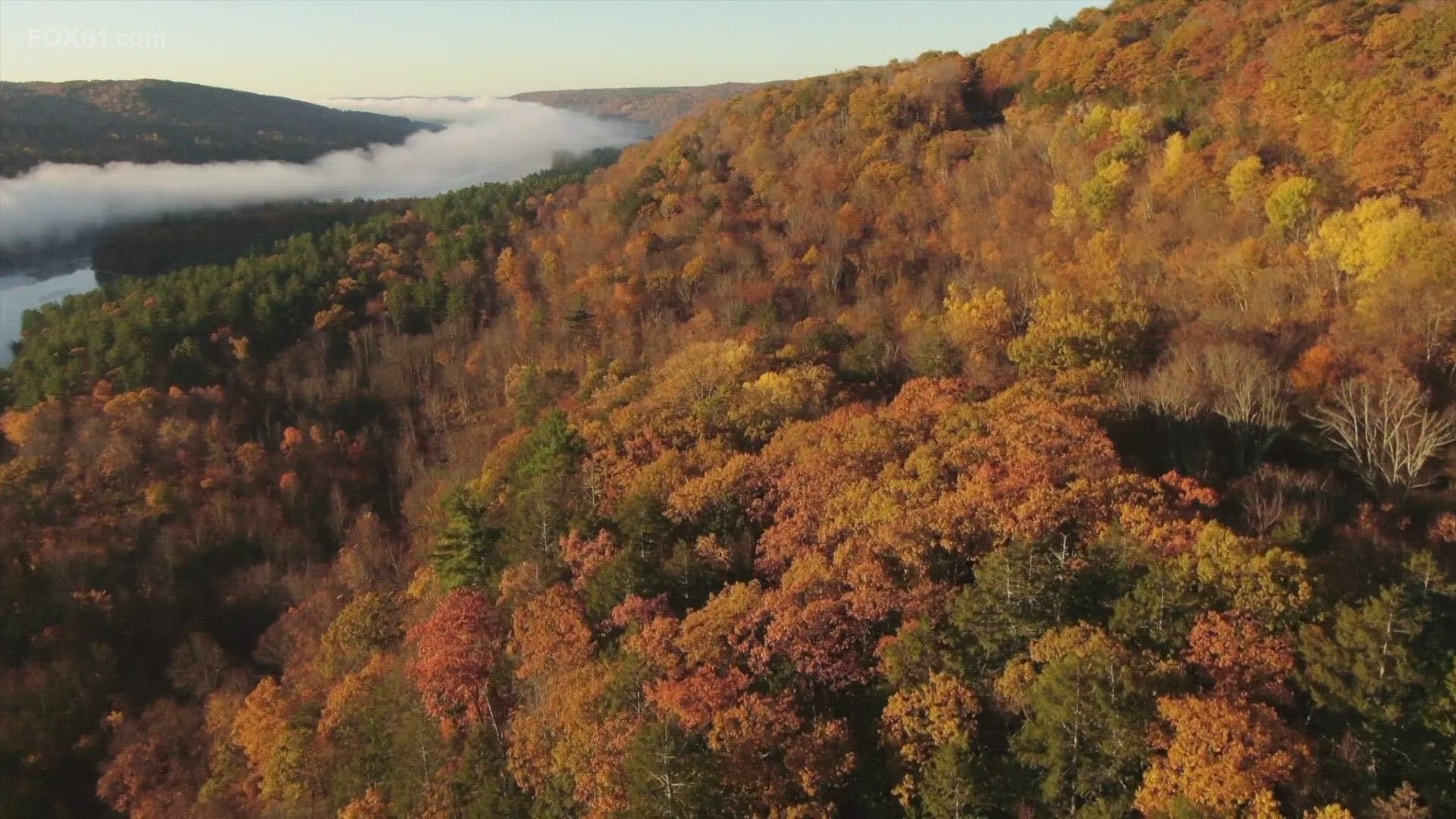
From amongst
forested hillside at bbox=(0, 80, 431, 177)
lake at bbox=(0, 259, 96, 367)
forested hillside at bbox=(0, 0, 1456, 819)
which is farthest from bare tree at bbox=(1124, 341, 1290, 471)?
forested hillside at bbox=(0, 80, 431, 177)

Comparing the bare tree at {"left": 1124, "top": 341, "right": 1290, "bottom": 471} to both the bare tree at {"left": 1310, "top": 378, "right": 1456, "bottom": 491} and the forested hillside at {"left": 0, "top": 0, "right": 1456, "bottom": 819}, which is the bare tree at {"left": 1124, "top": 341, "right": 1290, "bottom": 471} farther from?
the bare tree at {"left": 1310, "top": 378, "right": 1456, "bottom": 491}

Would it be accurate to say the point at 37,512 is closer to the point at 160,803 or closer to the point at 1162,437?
the point at 160,803

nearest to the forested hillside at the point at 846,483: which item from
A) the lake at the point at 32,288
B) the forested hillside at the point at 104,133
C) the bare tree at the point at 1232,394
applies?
the bare tree at the point at 1232,394

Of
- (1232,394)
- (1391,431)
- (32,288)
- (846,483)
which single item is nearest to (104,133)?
(32,288)

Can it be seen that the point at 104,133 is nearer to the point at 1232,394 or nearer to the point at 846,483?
the point at 846,483

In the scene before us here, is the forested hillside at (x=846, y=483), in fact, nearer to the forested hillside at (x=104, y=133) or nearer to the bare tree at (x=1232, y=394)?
the bare tree at (x=1232, y=394)
